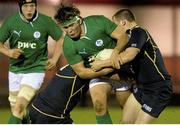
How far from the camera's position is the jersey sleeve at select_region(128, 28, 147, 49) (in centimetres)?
843

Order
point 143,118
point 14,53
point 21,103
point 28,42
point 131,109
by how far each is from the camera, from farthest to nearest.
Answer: point 28,42 < point 14,53 < point 21,103 < point 131,109 < point 143,118

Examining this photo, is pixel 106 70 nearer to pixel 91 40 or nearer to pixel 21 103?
pixel 91 40

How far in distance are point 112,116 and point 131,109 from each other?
3533 mm

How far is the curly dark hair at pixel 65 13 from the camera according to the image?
27.9 feet

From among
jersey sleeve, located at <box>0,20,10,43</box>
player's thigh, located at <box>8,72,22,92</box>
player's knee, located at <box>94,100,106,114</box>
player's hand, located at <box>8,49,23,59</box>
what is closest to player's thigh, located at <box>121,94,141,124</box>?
player's knee, located at <box>94,100,106,114</box>

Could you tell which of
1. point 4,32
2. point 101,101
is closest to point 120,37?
point 101,101

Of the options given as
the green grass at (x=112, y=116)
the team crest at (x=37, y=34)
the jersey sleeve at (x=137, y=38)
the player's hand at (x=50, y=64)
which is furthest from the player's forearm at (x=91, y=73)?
the green grass at (x=112, y=116)

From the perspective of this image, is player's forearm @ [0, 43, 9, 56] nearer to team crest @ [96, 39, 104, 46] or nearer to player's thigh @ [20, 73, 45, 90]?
player's thigh @ [20, 73, 45, 90]

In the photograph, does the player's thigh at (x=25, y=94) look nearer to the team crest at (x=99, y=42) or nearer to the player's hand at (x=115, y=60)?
the team crest at (x=99, y=42)

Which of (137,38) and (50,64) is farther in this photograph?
(50,64)

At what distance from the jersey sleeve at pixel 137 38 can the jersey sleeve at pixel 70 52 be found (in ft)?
2.09

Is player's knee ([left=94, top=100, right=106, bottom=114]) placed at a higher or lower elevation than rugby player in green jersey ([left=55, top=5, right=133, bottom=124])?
lower

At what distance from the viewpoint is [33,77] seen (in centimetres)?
983

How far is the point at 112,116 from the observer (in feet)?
41.4
